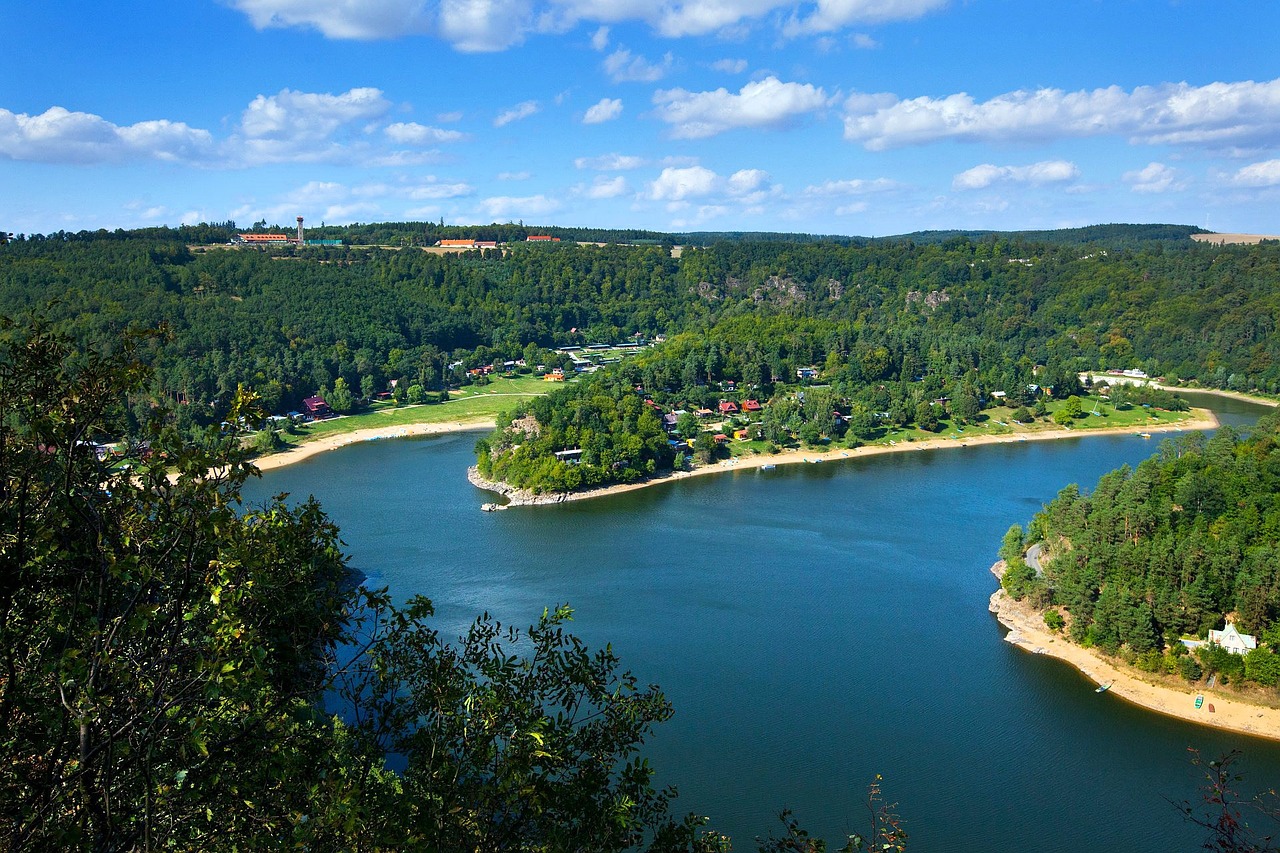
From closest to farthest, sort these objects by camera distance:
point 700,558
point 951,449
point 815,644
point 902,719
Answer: point 902,719 < point 815,644 < point 700,558 < point 951,449

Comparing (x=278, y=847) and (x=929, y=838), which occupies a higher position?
(x=278, y=847)

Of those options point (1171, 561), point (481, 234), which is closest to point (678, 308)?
point (481, 234)

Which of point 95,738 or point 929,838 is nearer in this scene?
point 95,738

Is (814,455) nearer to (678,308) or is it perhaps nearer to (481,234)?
(678,308)

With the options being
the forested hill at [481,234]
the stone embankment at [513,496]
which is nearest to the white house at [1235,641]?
the stone embankment at [513,496]

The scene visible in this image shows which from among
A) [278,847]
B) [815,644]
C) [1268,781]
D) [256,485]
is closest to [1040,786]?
[1268,781]

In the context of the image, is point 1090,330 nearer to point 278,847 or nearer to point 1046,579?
point 1046,579
